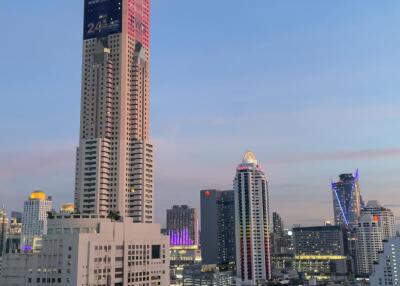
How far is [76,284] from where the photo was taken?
358 ft

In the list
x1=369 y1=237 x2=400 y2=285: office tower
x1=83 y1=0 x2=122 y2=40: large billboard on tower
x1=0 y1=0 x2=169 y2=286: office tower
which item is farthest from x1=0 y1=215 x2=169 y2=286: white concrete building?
x1=369 y1=237 x2=400 y2=285: office tower

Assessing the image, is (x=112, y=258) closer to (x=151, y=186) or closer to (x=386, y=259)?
(x=151, y=186)

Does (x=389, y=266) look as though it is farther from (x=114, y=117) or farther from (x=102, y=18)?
(x=102, y=18)

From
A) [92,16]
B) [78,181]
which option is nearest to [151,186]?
[78,181]

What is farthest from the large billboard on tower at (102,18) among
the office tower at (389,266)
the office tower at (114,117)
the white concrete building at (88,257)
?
the office tower at (389,266)

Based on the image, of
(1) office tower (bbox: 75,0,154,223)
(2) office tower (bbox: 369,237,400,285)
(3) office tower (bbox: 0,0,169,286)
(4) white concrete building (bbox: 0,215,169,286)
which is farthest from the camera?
(2) office tower (bbox: 369,237,400,285)

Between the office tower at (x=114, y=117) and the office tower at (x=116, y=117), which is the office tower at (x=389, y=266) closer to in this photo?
the office tower at (x=116, y=117)

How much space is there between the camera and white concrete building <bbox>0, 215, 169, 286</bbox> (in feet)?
366

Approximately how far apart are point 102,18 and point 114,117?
39.4 metres

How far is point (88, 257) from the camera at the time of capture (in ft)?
369

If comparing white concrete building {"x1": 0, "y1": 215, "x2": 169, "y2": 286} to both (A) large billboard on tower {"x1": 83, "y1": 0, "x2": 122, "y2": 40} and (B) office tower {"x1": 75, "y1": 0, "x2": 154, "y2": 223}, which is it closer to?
(B) office tower {"x1": 75, "y1": 0, "x2": 154, "y2": 223}

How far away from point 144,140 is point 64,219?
59.8 m

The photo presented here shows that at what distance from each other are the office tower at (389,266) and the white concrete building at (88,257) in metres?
94.0

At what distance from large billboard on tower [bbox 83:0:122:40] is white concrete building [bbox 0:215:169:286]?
83.0 m
